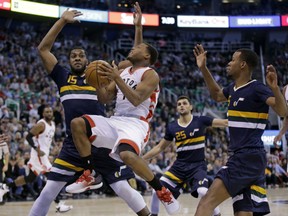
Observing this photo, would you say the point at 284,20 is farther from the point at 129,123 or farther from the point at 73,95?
the point at 129,123

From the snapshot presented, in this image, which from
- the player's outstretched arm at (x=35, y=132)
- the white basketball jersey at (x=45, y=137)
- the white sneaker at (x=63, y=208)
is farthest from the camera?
the white basketball jersey at (x=45, y=137)

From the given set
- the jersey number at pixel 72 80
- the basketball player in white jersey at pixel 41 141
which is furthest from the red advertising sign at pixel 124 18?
the jersey number at pixel 72 80

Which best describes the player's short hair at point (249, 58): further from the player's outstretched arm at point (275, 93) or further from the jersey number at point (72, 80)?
the jersey number at point (72, 80)

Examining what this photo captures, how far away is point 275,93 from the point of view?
208 inches

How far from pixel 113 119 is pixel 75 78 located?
43.7 inches

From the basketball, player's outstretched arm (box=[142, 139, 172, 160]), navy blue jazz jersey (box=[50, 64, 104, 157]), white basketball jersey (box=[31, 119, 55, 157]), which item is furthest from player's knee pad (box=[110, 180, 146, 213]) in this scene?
white basketball jersey (box=[31, 119, 55, 157])

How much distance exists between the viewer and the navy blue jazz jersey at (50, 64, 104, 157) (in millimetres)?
7012

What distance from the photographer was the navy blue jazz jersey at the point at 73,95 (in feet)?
23.0

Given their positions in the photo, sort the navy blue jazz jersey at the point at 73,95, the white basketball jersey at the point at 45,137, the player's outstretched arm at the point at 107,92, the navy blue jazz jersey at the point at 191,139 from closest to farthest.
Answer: the player's outstretched arm at the point at 107,92 < the navy blue jazz jersey at the point at 73,95 < the navy blue jazz jersey at the point at 191,139 < the white basketball jersey at the point at 45,137

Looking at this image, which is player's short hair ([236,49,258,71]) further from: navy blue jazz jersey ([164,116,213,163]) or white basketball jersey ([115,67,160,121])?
navy blue jazz jersey ([164,116,213,163])

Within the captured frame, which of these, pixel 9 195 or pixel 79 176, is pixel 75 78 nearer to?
pixel 79 176

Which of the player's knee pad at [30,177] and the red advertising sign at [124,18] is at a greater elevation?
the red advertising sign at [124,18]

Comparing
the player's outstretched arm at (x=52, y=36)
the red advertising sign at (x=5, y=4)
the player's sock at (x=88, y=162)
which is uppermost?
the red advertising sign at (x=5, y=4)

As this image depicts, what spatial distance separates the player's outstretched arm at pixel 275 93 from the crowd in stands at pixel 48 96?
424 inches
